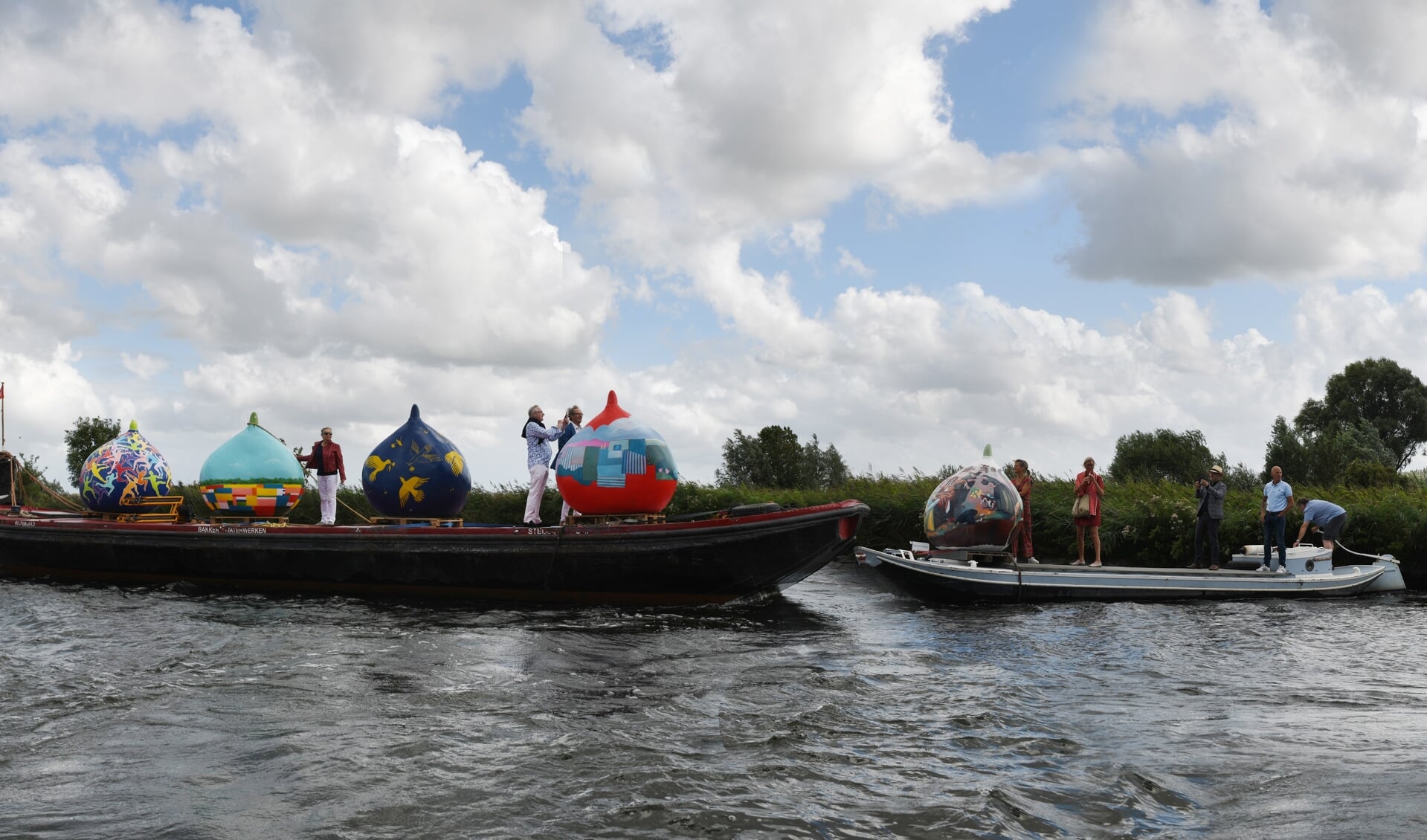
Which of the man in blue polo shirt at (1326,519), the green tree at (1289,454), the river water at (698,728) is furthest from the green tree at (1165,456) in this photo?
the river water at (698,728)

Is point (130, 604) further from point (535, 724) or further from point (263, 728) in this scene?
point (535, 724)

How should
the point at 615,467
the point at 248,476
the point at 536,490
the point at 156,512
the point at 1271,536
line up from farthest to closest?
the point at 156,512 → the point at 1271,536 → the point at 248,476 → the point at 536,490 → the point at 615,467

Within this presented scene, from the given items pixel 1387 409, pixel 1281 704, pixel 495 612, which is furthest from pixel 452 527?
pixel 1387 409

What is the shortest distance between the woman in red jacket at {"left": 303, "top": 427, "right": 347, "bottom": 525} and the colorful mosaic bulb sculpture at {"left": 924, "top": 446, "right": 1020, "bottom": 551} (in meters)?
9.20

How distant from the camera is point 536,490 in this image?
14828 mm

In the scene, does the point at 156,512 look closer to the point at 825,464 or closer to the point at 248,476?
the point at 248,476

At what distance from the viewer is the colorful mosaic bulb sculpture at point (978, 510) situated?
14867 mm

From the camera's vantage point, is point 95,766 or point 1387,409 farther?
point 1387,409

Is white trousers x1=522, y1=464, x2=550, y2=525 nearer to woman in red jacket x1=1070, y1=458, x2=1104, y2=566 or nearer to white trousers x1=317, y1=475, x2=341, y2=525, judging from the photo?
white trousers x1=317, y1=475, x2=341, y2=525

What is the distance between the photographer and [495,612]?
1298 cm

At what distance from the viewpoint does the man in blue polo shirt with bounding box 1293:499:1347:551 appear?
17.3 meters

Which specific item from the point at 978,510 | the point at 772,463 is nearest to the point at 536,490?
the point at 978,510

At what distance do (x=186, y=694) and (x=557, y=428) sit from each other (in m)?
6.99

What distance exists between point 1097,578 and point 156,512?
14927 mm
